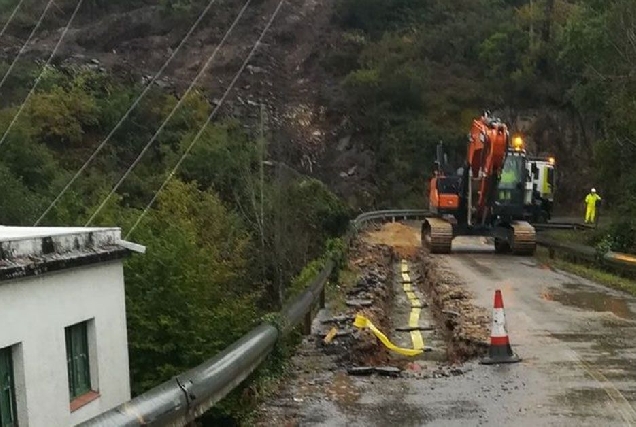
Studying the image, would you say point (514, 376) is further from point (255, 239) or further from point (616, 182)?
point (255, 239)

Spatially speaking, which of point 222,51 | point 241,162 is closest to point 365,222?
point 241,162

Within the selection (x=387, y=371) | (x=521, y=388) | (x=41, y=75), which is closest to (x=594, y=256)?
(x=387, y=371)

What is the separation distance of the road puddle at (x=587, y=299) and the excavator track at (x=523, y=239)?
7.90m

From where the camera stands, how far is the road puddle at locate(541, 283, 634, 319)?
13.9m

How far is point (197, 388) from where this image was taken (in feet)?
19.9

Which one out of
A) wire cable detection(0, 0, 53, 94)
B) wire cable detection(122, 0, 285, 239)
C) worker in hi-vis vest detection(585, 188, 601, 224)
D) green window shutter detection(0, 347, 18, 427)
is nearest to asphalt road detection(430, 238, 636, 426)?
green window shutter detection(0, 347, 18, 427)

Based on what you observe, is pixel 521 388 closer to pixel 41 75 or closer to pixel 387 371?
pixel 387 371

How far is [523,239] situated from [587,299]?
33.9 ft

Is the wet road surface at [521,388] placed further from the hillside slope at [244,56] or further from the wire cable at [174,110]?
the hillside slope at [244,56]

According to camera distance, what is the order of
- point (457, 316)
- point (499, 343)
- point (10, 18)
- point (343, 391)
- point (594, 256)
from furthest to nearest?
point (10, 18) < point (594, 256) < point (457, 316) < point (499, 343) < point (343, 391)

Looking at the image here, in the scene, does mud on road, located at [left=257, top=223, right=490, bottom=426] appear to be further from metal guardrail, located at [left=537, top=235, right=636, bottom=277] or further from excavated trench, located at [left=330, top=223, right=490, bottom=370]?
metal guardrail, located at [left=537, top=235, right=636, bottom=277]

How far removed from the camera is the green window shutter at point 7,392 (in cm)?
1302

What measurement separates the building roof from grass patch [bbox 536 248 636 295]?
10.0m

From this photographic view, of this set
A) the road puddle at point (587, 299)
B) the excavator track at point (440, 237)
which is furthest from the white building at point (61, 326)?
the excavator track at point (440, 237)
